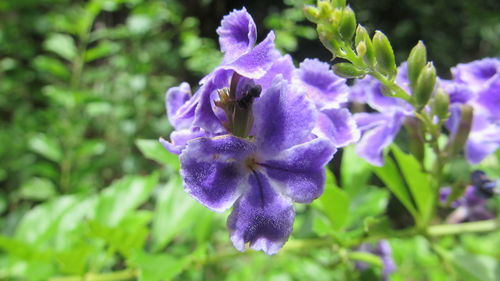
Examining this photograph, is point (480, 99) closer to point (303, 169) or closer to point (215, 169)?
point (303, 169)

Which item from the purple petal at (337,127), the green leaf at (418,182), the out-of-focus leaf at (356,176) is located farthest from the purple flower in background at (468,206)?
the purple petal at (337,127)

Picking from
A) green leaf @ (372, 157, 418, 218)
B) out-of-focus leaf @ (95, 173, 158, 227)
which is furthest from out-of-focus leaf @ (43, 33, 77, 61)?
green leaf @ (372, 157, 418, 218)

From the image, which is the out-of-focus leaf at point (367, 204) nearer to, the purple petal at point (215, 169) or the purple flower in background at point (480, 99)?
the purple flower in background at point (480, 99)

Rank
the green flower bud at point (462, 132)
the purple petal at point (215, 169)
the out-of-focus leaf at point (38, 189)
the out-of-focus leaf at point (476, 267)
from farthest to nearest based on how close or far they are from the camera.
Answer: the out-of-focus leaf at point (38, 189)
the out-of-focus leaf at point (476, 267)
the green flower bud at point (462, 132)
the purple petal at point (215, 169)

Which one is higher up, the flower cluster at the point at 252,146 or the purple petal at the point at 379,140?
the flower cluster at the point at 252,146

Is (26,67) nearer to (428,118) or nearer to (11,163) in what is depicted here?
(11,163)

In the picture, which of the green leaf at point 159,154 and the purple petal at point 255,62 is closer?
the purple petal at point 255,62

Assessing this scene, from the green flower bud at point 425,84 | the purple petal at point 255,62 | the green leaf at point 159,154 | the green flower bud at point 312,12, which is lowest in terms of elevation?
the green leaf at point 159,154

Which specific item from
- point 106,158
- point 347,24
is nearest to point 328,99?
point 347,24
